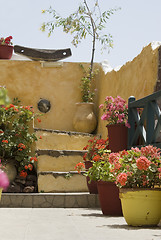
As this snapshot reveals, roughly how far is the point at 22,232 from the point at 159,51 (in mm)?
3096

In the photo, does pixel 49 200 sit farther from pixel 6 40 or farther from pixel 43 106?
pixel 6 40

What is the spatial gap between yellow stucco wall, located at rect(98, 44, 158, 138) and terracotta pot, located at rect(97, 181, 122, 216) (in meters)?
1.49

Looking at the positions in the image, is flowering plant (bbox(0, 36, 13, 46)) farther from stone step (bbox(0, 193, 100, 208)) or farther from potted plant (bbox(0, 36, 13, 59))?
stone step (bbox(0, 193, 100, 208))

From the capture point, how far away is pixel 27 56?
9492 mm

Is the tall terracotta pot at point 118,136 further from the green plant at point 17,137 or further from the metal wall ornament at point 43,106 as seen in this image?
the metal wall ornament at point 43,106

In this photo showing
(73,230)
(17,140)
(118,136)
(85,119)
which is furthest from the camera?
(85,119)

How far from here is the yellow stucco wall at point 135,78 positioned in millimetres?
5676

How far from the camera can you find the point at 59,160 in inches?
289

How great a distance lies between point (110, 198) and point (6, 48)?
18.2 ft

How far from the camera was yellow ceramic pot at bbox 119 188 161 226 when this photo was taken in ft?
12.1

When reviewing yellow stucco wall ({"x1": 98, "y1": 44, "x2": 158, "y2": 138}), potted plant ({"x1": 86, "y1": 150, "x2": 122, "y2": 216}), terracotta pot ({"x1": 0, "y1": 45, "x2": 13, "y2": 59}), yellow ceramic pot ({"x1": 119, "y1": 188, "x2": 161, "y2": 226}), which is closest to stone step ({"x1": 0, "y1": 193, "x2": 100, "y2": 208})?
potted plant ({"x1": 86, "y1": 150, "x2": 122, "y2": 216})

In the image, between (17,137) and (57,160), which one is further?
(17,137)

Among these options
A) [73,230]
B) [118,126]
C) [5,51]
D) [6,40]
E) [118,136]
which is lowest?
[73,230]

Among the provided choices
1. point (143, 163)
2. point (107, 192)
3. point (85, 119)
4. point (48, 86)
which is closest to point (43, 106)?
point (48, 86)
